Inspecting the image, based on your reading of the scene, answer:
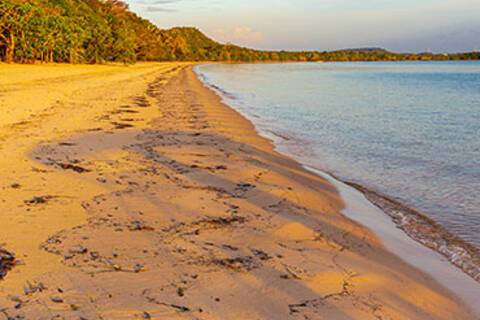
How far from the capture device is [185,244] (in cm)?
488

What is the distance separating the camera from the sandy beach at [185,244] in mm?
3686

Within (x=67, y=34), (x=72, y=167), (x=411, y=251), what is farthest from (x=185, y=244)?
(x=67, y=34)

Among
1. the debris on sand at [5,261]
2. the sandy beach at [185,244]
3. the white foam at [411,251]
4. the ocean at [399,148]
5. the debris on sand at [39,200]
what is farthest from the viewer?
the ocean at [399,148]

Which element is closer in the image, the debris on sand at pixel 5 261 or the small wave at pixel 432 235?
the debris on sand at pixel 5 261

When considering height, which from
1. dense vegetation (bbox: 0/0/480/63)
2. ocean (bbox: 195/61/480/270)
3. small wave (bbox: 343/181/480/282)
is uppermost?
dense vegetation (bbox: 0/0/480/63)

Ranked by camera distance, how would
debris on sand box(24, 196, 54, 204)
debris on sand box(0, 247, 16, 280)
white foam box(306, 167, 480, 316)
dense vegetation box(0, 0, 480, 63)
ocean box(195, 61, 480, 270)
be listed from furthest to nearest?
dense vegetation box(0, 0, 480, 63)
ocean box(195, 61, 480, 270)
debris on sand box(24, 196, 54, 204)
white foam box(306, 167, 480, 316)
debris on sand box(0, 247, 16, 280)

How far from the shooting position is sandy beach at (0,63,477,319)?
369cm

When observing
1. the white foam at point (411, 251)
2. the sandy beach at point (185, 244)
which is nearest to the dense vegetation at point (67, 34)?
the sandy beach at point (185, 244)

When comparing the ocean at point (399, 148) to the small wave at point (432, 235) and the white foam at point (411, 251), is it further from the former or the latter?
the white foam at point (411, 251)

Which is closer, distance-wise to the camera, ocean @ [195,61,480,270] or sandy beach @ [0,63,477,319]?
sandy beach @ [0,63,477,319]

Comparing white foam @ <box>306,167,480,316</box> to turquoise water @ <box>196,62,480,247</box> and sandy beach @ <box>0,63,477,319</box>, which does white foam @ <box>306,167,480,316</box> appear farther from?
turquoise water @ <box>196,62,480,247</box>

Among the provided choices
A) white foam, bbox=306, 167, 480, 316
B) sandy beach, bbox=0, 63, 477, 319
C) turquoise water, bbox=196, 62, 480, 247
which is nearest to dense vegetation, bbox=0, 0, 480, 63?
turquoise water, bbox=196, 62, 480, 247

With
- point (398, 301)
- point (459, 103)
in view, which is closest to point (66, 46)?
point (459, 103)

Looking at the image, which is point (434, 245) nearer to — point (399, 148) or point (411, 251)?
point (411, 251)
